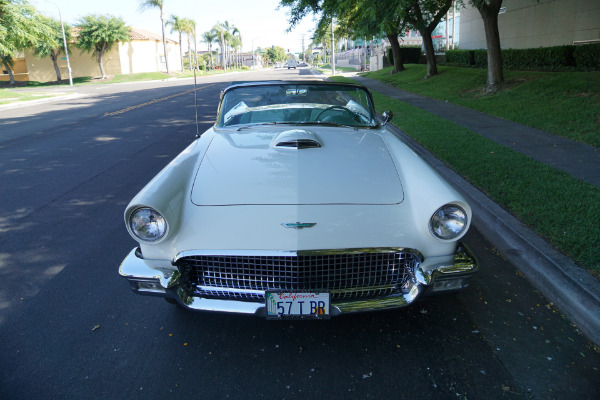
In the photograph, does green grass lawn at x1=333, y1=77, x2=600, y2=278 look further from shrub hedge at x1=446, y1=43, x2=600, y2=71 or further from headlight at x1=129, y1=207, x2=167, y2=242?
shrub hedge at x1=446, y1=43, x2=600, y2=71

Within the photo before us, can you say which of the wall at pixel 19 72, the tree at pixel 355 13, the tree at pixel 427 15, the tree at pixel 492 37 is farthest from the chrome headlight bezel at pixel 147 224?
the wall at pixel 19 72

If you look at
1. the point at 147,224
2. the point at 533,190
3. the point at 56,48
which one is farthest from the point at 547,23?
the point at 56,48

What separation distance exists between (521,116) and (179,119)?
886 cm

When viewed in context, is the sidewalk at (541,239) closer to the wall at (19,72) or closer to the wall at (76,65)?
the wall at (76,65)

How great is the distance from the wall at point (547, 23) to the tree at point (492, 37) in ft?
18.6

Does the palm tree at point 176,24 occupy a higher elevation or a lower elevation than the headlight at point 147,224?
higher

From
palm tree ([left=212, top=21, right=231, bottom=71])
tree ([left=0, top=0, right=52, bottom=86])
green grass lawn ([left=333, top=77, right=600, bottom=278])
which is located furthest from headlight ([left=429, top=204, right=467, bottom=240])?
palm tree ([left=212, top=21, right=231, bottom=71])

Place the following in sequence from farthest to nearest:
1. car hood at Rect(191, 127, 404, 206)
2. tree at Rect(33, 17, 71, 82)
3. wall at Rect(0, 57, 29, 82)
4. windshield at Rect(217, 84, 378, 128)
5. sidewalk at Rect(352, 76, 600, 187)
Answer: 1. wall at Rect(0, 57, 29, 82)
2. tree at Rect(33, 17, 71, 82)
3. sidewalk at Rect(352, 76, 600, 187)
4. windshield at Rect(217, 84, 378, 128)
5. car hood at Rect(191, 127, 404, 206)

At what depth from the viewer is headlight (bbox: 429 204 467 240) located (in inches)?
101

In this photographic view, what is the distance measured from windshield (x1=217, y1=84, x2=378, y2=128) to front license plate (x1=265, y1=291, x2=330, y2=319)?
195 centimetres

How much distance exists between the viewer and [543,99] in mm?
10695

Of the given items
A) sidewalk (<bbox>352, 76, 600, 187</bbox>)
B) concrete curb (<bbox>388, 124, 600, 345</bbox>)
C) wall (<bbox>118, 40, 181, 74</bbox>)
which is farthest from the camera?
wall (<bbox>118, 40, 181, 74</bbox>)

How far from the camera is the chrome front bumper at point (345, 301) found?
2.47m

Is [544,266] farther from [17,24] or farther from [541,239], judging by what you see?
[17,24]
